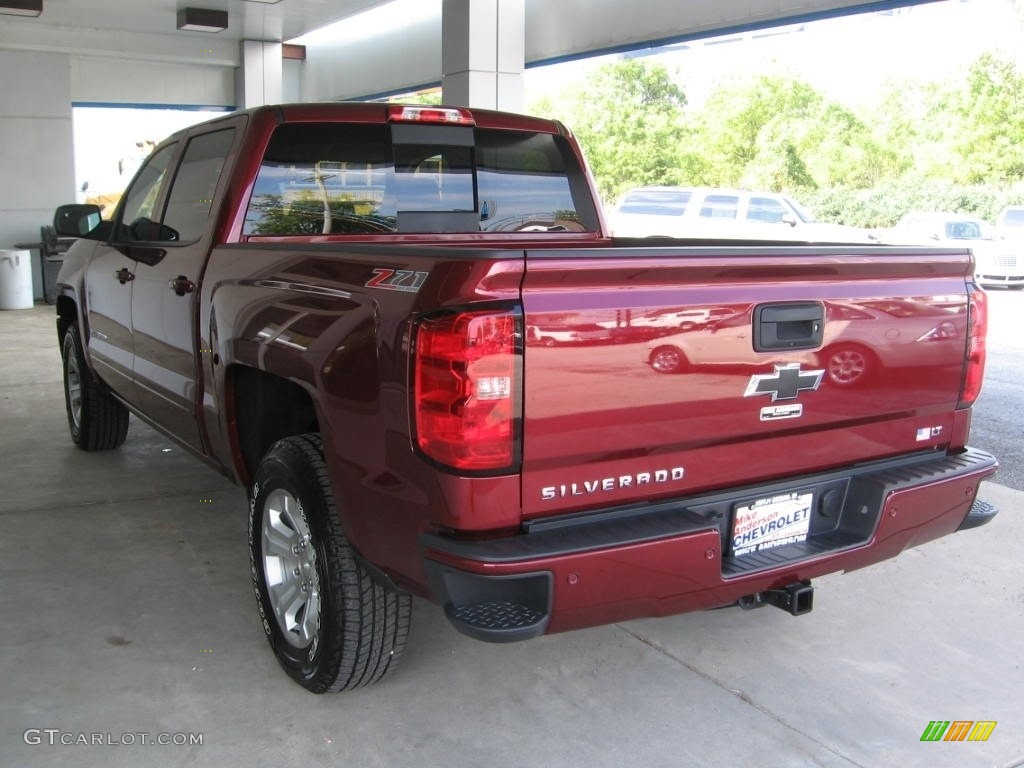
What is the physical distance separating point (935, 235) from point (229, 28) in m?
14.4

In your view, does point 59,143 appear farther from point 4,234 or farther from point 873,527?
point 873,527

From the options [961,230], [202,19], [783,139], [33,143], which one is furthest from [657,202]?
[783,139]

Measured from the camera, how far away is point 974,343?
10.4 feet

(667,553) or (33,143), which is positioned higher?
(33,143)

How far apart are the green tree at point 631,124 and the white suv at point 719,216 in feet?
74.2

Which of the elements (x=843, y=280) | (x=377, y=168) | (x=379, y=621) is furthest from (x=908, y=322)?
(x=377, y=168)

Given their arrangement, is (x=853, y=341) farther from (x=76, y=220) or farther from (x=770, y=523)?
(x=76, y=220)

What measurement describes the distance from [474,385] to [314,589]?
1.15 metres

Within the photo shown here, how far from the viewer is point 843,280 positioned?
2855 mm

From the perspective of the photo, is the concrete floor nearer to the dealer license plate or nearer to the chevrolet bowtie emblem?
the dealer license plate

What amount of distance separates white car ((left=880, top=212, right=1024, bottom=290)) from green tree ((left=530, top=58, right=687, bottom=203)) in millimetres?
22014

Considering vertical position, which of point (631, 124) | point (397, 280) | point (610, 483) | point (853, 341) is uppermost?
point (631, 124)

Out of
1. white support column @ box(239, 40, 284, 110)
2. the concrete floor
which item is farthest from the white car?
the concrete floor

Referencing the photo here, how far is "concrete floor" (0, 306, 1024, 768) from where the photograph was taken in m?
2.93
